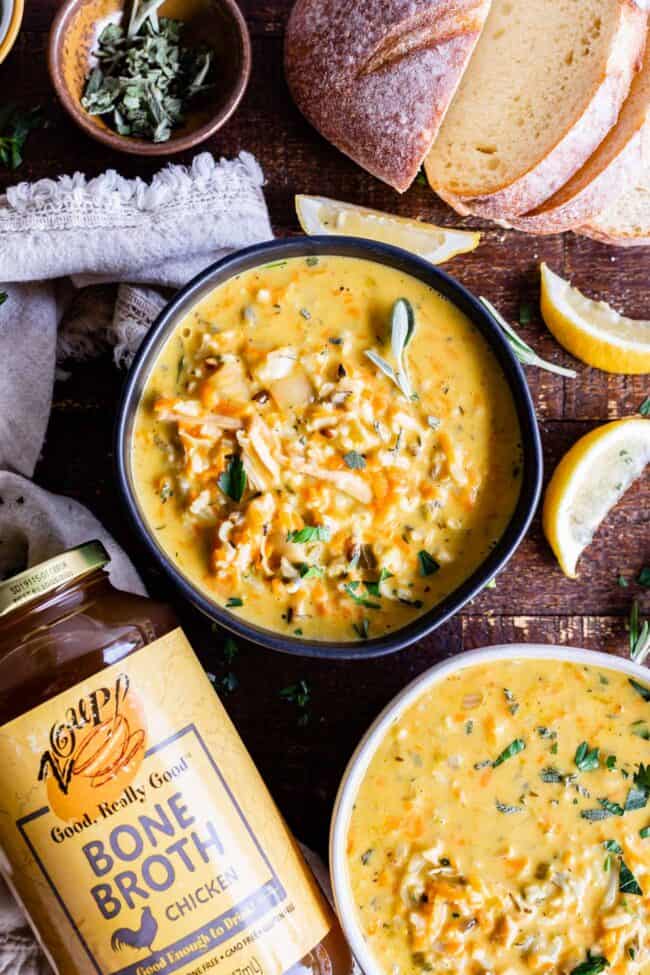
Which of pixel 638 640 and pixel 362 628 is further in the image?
pixel 638 640

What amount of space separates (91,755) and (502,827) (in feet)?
3.19

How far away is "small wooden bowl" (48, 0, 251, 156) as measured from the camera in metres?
2.58

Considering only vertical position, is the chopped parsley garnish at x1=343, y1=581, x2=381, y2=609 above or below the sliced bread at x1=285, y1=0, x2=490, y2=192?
below

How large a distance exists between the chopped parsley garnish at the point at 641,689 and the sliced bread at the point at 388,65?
1.35 meters

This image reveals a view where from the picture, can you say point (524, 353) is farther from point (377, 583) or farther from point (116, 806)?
point (116, 806)

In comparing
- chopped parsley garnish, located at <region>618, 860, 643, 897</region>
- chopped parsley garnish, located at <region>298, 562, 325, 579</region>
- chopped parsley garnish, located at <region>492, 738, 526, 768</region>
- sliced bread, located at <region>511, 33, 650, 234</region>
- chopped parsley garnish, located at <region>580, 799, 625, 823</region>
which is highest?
sliced bread, located at <region>511, 33, 650, 234</region>

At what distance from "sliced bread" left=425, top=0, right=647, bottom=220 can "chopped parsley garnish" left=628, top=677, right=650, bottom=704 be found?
3.99 feet

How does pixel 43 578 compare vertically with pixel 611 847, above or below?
above

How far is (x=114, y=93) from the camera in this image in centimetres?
267

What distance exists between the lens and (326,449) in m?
2.38

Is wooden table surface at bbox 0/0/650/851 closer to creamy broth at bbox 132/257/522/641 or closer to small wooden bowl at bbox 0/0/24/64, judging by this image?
small wooden bowl at bbox 0/0/24/64

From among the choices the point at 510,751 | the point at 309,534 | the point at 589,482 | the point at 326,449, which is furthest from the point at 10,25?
the point at 510,751

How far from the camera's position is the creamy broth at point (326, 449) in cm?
237

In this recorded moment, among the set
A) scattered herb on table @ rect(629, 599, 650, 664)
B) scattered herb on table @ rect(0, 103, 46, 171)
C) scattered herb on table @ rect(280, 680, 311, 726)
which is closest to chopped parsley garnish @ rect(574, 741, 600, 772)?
scattered herb on table @ rect(629, 599, 650, 664)
